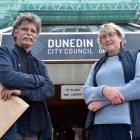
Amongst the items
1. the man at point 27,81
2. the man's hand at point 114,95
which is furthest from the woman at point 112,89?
the man at point 27,81

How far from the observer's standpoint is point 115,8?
12.0 m

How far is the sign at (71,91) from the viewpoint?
7.93 m

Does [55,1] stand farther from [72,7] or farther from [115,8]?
[115,8]

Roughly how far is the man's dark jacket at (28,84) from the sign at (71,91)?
174 inches

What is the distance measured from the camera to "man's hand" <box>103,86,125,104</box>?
324cm

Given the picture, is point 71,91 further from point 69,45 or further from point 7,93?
point 7,93

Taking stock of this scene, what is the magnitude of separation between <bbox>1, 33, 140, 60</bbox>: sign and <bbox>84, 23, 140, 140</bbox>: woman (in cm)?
413

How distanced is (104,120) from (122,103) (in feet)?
0.66

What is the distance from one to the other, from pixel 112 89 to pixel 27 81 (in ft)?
2.26

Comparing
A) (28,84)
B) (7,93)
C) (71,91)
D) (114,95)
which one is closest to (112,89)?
(114,95)

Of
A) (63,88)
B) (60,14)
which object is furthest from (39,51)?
(60,14)

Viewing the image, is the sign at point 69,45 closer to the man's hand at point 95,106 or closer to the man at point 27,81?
the man at point 27,81

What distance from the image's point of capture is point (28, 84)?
Answer: 3260 millimetres

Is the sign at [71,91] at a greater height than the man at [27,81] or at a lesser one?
lesser
